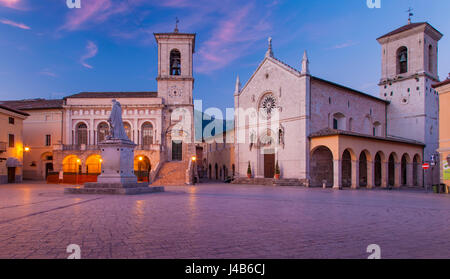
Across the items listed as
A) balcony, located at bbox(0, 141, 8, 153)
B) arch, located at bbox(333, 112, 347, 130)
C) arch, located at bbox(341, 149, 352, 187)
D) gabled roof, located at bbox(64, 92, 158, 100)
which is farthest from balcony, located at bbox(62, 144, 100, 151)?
arch, located at bbox(341, 149, 352, 187)

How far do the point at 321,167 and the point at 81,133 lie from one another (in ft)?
96.3

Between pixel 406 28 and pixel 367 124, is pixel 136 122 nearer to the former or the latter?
pixel 367 124

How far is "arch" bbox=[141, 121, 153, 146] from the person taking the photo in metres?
37.5

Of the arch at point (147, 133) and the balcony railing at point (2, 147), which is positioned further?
the arch at point (147, 133)

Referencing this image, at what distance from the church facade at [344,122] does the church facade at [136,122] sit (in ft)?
24.2

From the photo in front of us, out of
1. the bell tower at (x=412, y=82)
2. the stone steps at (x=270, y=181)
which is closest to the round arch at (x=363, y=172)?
the stone steps at (x=270, y=181)

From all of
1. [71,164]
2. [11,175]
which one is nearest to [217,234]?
[11,175]

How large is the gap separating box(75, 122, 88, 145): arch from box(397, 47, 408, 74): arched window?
40.9 meters

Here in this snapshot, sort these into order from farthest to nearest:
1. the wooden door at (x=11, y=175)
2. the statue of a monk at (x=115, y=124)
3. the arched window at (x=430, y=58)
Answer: the arched window at (x=430, y=58), the wooden door at (x=11, y=175), the statue of a monk at (x=115, y=124)

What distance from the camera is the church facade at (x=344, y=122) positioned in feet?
91.1

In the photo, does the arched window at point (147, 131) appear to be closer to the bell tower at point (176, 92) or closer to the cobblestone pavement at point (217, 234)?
the bell tower at point (176, 92)

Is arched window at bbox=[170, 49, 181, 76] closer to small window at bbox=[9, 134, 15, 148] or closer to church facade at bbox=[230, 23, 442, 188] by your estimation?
church facade at bbox=[230, 23, 442, 188]

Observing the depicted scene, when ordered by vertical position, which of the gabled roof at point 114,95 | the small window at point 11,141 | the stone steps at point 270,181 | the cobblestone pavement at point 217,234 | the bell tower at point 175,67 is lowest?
the stone steps at point 270,181

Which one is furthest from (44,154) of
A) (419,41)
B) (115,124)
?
(419,41)
